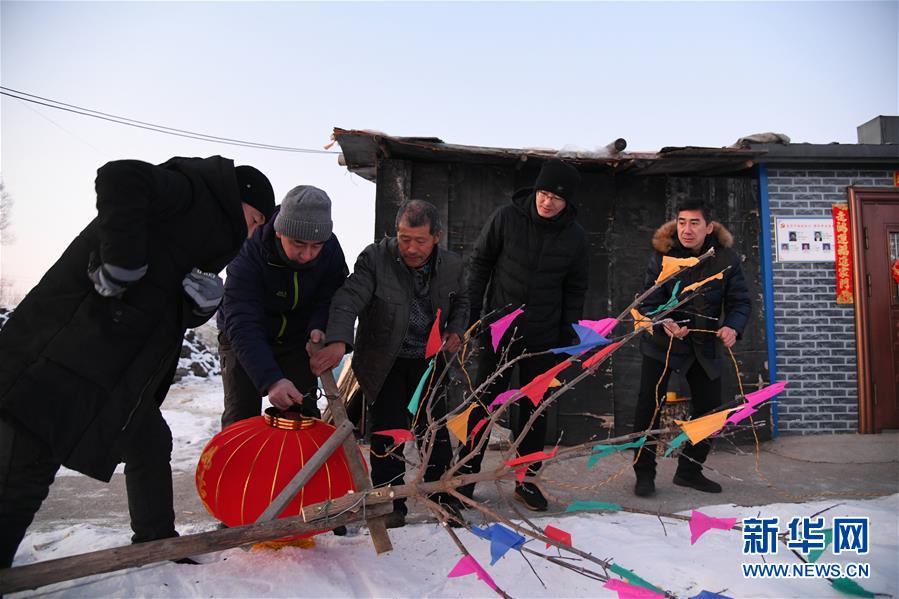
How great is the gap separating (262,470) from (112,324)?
804 millimetres

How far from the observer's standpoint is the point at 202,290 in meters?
2.06

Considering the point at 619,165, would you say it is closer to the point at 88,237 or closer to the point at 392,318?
the point at 392,318

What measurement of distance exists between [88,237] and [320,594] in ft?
5.01

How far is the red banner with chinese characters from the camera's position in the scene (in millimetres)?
5789

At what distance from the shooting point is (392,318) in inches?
111

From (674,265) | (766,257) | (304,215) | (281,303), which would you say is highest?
(766,257)

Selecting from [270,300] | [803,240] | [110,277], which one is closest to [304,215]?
[270,300]

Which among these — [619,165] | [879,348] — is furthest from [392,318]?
[879,348]

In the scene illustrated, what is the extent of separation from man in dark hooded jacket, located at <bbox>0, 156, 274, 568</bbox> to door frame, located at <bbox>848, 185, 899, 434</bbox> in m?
6.18

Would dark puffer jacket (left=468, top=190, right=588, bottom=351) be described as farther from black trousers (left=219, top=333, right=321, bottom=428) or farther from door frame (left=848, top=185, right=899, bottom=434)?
door frame (left=848, top=185, right=899, bottom=434)

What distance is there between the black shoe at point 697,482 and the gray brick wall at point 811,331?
2.33 meters

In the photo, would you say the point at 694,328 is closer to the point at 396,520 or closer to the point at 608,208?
the point at 608,208

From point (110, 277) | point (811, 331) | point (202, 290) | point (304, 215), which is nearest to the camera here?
point (110, 277)

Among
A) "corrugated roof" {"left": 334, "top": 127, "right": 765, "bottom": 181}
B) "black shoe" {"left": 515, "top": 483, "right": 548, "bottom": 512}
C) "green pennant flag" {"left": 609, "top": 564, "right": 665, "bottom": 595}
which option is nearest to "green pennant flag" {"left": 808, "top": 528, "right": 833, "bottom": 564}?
"green pennant flag" {"left": 609, "top": 564, "right": 665, "bottom": 595}
